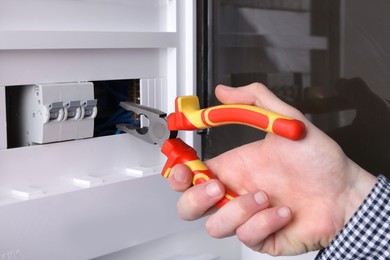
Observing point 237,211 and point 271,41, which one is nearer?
point 237,211

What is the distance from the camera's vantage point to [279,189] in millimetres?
659

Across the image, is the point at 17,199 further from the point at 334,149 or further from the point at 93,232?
the point at 334,149

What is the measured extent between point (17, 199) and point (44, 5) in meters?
0.22

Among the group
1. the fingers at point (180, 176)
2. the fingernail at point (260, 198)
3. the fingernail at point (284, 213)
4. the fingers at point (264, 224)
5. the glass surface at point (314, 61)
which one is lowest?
the fingers at point (264, 224)

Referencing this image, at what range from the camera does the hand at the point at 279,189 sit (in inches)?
23.6

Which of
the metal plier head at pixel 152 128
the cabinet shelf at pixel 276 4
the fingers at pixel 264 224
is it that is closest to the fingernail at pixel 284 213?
the fingers at pixel 264 224

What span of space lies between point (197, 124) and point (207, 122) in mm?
14

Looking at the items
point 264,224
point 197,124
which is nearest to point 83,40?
point 197,124

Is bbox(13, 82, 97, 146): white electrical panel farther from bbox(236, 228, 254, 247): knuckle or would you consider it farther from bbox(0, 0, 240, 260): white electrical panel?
bbox(236, 228, 254, 247): knuckle

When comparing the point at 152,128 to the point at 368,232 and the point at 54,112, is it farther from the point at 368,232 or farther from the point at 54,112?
the point at 368,232

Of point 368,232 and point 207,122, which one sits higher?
point 207,122

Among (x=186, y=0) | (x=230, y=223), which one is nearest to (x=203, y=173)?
(x=230, y=223)

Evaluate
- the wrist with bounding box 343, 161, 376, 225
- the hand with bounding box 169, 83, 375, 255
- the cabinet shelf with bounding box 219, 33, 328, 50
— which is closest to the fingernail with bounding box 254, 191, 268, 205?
the hand with bounding box 169, 83, 375, 255

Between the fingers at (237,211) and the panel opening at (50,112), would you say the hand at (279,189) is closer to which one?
the fingers at (237,211)
